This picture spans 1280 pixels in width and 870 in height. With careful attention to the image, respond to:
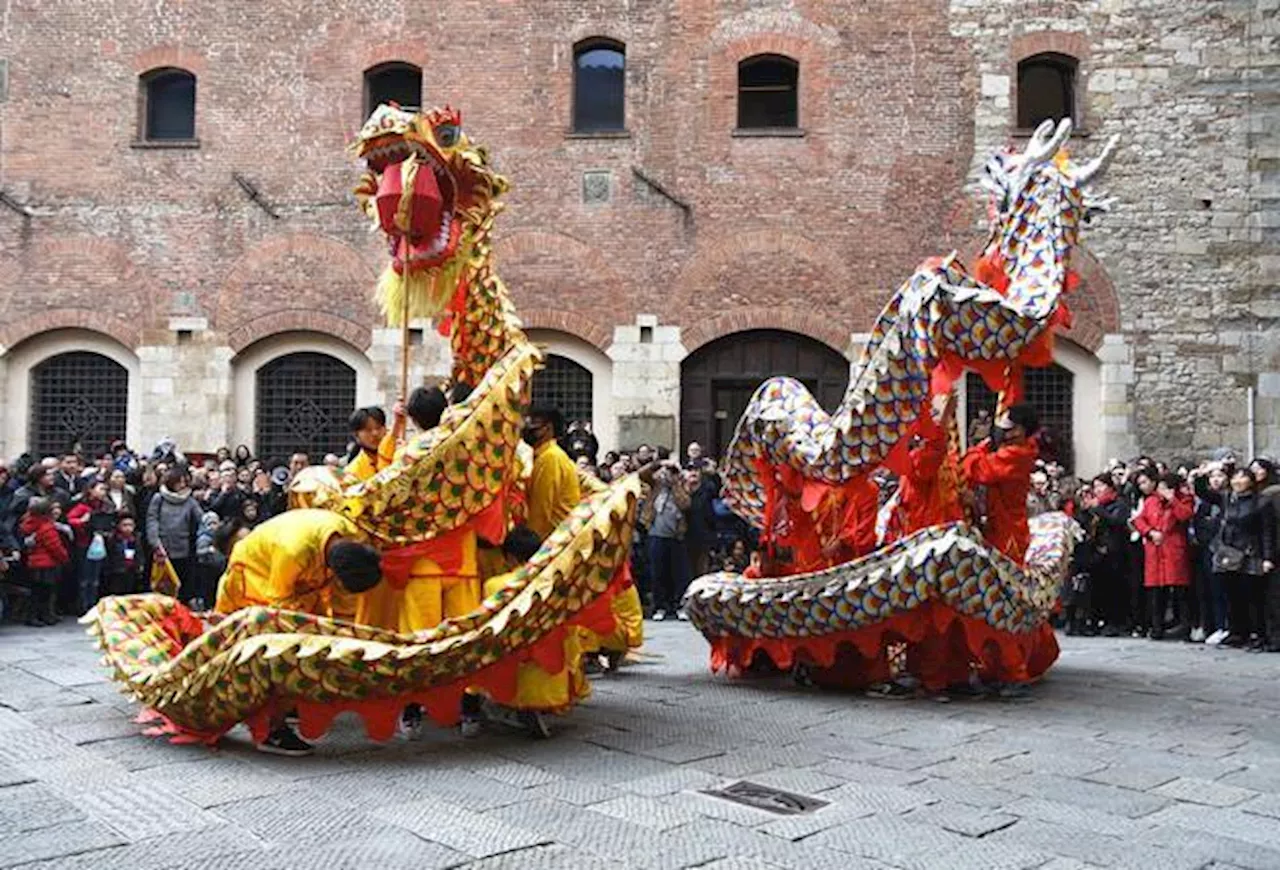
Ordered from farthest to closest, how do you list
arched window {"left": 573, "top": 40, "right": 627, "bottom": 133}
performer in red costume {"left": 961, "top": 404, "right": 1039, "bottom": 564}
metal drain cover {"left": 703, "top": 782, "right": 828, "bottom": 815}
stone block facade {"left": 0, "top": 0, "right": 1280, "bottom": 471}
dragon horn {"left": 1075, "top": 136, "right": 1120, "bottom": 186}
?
1. arched window {"left": 573, "top": 40, "right": 627, "bottom": 133}
2. stone block facade {"left": 0, "top": 0, "right": 1280, "bottom": 471}
3. dragon horn {"left": 1075, "top": 136, "right": 1120, "bottom": 186}
4. performer in red costume {"left": 961, "top": 404, "right": 1039, "bottom": 564}
5. metal drain cover {"left": 703, "top": 782, "right": 828, "bottom": 815}

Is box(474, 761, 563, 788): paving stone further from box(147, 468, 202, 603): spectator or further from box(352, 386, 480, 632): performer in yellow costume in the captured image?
box(147, 468, 202, 603): spectator

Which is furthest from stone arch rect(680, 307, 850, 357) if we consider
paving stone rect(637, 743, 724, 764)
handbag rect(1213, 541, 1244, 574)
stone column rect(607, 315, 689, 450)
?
paving stone rect(637, 743, 724, 764)

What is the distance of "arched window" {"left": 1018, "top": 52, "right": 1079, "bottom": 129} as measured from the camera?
51.1 ft

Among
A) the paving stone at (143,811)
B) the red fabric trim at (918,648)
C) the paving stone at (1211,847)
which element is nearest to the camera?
the paving stone at (1211,847)

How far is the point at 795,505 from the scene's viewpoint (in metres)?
7.16

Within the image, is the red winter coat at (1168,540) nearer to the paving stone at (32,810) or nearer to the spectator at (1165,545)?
the spectator at (1165,545)

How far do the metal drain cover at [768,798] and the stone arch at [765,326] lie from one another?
10819mm

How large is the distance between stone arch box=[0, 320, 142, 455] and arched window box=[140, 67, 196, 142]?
9.41ft

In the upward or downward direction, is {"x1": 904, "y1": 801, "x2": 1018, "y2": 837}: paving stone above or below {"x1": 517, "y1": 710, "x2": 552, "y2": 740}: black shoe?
below

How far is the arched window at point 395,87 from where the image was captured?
1600 cm

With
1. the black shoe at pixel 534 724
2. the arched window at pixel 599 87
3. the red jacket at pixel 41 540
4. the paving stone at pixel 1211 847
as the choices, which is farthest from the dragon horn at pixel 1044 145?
the arched window at pixel 599 87

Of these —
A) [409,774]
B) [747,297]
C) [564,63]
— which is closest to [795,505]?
[409,774]

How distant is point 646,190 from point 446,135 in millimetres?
9539

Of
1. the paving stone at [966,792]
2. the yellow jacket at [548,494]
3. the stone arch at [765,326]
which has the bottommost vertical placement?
the paving stone at [966,792]
